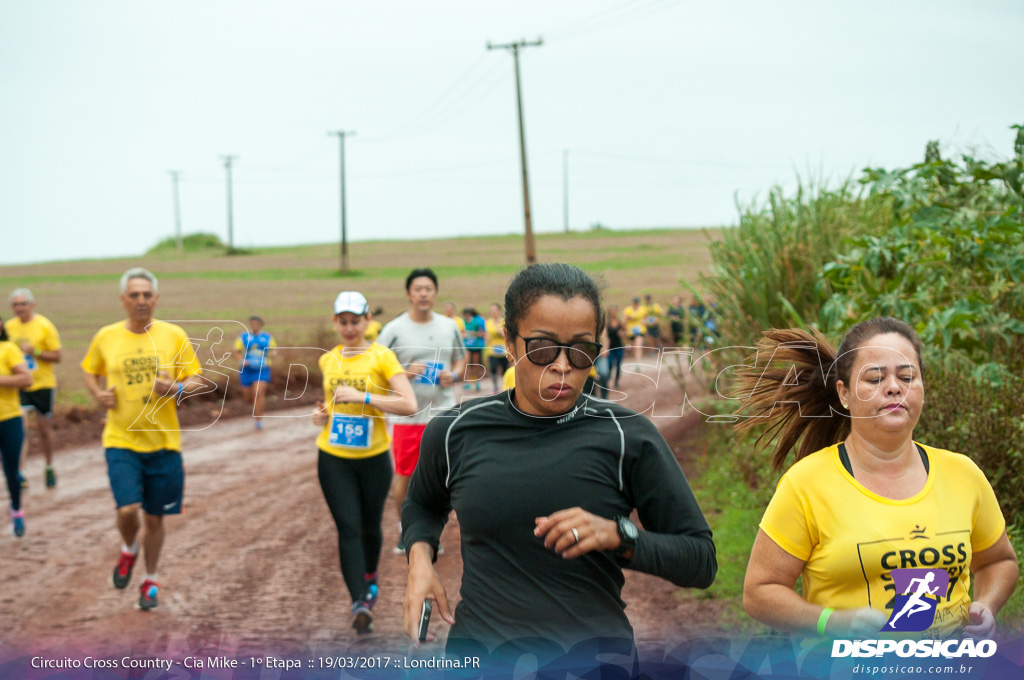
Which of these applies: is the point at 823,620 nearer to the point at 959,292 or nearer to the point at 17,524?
the point at 959,292

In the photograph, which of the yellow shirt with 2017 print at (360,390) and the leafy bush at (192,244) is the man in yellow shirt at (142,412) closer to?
the yellow shirt with 2017 print at (360,390)

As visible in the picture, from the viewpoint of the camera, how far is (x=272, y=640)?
18.1ft

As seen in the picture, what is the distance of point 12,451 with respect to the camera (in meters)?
8.38

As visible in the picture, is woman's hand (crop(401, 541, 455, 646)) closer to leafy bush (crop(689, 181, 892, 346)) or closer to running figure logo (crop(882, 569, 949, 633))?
running figure logo (crop(882, 569, 949, 633))

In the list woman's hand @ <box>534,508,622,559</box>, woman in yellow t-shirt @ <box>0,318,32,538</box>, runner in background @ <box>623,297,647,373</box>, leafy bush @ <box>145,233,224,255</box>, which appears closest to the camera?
woman's hand @ <box>534,508,622,559</box>

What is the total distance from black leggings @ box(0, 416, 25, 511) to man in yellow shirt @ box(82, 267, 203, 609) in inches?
101

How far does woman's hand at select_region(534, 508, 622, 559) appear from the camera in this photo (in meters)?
2.17

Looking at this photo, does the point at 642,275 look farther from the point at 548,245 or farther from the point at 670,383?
the point at 670,383

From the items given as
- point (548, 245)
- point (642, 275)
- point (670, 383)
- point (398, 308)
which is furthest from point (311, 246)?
point (670, 383)

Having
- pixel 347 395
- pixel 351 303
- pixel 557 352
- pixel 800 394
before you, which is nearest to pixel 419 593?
pixel 557 352

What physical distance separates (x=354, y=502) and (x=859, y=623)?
13.0 feet

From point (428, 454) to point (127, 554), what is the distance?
4.66m

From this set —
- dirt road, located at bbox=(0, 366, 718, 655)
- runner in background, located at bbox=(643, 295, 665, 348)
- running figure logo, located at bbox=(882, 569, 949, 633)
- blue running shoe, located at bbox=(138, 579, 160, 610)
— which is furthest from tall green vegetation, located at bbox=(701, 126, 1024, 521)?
runner in background, located at bbox=(643, 295, 665, 348)

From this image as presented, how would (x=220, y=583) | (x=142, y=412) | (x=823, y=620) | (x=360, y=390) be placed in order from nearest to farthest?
(x=823, y=620) < (x=360, y=390) < (x=142, y=412) < (x=220, y=583)
